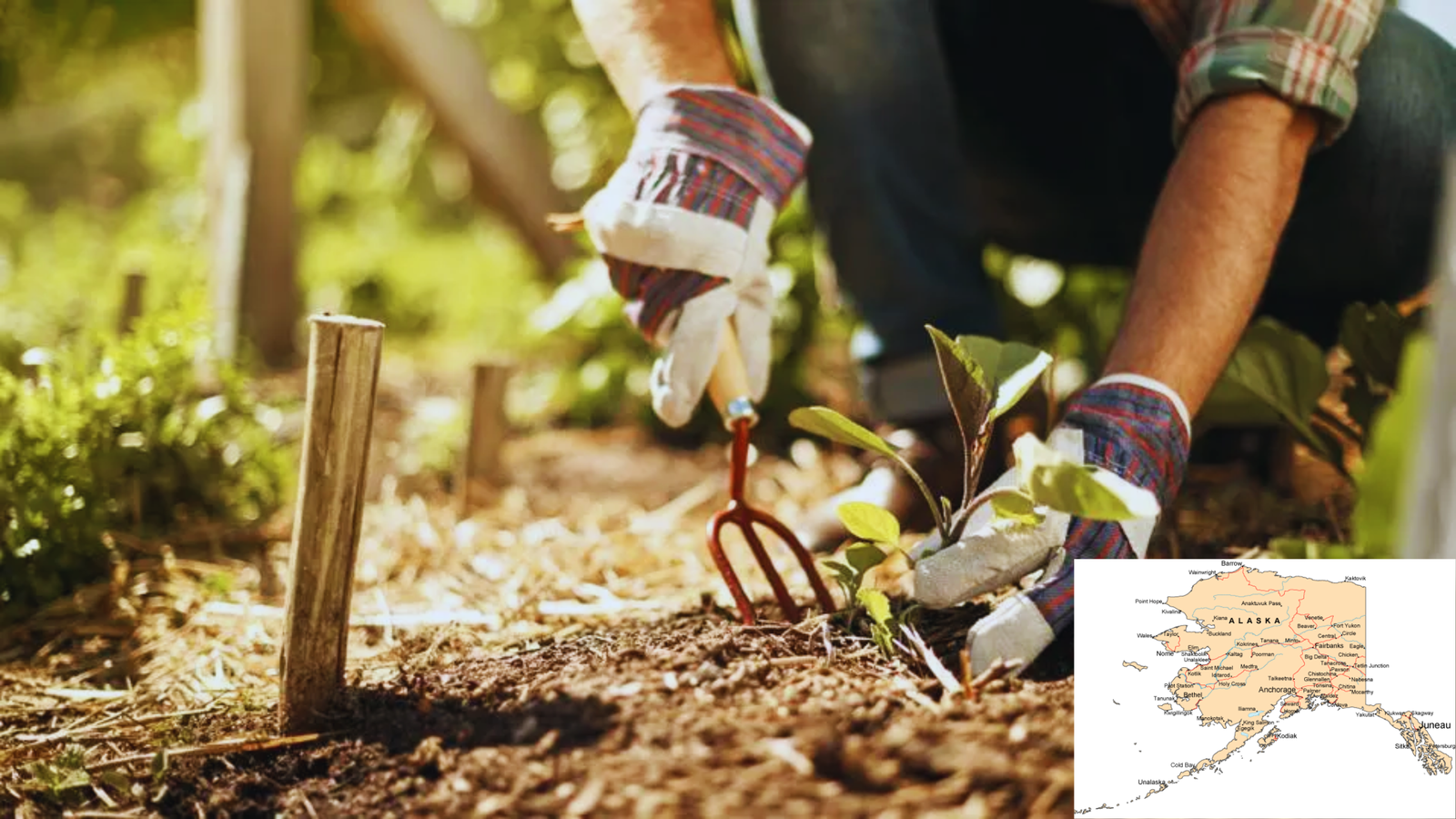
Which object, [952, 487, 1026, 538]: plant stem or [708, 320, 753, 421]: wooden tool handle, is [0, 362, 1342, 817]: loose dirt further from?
[708, 320, 753, 421]: wooden tool handle

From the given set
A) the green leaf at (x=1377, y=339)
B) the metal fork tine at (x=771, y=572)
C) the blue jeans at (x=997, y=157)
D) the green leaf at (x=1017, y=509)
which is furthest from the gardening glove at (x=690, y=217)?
Result: the green leaf at (x=1377, y=339)

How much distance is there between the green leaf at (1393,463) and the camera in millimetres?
854

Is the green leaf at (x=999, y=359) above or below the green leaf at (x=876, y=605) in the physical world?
above

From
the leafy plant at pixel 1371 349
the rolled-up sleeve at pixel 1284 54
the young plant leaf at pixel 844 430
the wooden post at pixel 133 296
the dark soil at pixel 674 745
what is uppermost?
the rolled-up sleeve at pixel 1284 54

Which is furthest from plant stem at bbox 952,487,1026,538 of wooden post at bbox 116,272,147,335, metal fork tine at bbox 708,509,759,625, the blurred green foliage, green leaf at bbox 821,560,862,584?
wooden post at bbox 116,272,147,335

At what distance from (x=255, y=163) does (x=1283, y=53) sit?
8.30 ft

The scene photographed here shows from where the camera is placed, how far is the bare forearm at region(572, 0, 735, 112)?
136 centimetres

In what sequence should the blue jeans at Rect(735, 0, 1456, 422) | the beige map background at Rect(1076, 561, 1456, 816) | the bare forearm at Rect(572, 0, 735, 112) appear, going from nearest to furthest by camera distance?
the beige map background at Rect(1076, 561, 1456, 816) < the bare forearm at Rect(572, 0, 735, 112) < the blue jeans at Rect(735, 0, 1456, 422)

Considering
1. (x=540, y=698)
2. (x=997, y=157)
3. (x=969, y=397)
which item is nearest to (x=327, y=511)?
(x=540, y=698)

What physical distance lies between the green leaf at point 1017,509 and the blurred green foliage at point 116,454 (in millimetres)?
1165

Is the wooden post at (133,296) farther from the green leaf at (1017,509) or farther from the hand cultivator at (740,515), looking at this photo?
the green leaf at (1017,509)

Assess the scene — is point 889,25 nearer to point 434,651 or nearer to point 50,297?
point 434,651

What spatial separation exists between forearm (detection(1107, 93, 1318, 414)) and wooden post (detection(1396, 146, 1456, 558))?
33cm

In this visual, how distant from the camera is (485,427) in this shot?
2191mm
